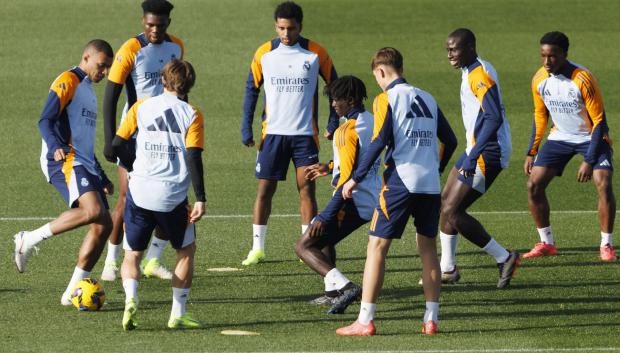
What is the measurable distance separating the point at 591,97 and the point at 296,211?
4.50 metres

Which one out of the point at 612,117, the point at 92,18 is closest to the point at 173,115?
the point at 612,117

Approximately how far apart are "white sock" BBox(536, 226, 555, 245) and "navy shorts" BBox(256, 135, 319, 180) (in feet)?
8.44

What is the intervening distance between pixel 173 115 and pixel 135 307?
4.92 feet

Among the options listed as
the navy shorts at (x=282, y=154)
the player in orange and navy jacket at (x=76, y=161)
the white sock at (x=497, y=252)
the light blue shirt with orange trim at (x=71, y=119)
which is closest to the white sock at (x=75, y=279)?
the player in orange and navy jacket at (x=76, y=161)

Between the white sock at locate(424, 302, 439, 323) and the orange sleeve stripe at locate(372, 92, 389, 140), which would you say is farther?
the white sock at locate(424, 302, 439, 323)

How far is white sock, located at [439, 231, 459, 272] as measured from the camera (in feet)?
39.2

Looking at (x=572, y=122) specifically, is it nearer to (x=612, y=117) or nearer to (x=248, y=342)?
(x=248, y=342)

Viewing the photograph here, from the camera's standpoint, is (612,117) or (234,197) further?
(612,117)

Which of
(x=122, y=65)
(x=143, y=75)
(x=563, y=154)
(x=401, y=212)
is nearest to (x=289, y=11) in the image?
(x=143, y=75)

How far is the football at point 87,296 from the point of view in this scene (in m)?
10.6

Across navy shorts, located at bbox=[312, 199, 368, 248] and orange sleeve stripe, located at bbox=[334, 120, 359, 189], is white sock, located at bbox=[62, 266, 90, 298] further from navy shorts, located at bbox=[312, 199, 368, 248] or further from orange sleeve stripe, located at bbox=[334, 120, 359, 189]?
orange sleeve stripe, located at bbox=[334, 120, 359, 189]

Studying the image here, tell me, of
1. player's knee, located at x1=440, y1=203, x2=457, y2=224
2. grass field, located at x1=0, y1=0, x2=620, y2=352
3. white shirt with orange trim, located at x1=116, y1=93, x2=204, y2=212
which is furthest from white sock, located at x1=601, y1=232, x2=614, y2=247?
white shirt with orange trim, located at x1=116, y1=93, x2=204, y2=212

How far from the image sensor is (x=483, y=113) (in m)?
11.2

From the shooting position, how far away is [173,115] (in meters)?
9.83
